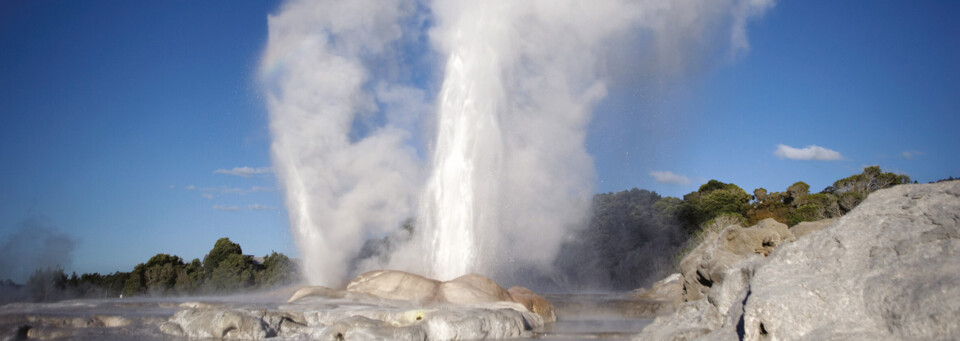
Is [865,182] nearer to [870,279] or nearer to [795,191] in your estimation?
[795,191]

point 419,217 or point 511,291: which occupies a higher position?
point 419,217

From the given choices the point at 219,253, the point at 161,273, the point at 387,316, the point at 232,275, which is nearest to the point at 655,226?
the point at 232,275

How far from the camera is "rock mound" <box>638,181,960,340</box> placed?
142 inches

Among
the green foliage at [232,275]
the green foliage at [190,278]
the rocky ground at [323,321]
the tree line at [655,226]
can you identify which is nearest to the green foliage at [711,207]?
the tree line at [655,226]

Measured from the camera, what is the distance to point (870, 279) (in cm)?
422

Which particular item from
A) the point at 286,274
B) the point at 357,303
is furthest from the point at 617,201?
the point at 357,303

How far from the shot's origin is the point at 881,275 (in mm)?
4180

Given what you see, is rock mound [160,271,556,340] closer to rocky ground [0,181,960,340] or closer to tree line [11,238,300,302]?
rocky ground [0,181,960,340]

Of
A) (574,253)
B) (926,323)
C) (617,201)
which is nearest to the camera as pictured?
(926,323)

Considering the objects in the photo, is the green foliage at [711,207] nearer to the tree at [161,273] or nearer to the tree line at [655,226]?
the tree line at [655,226]

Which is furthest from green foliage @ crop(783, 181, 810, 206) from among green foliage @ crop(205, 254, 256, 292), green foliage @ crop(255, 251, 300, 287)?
green foliage @ crop(205, 254, 256, 292)

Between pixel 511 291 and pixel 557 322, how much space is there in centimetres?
284

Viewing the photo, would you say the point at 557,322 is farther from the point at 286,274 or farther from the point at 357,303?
the point at 286,274

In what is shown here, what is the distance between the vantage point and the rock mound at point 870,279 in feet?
11.8
